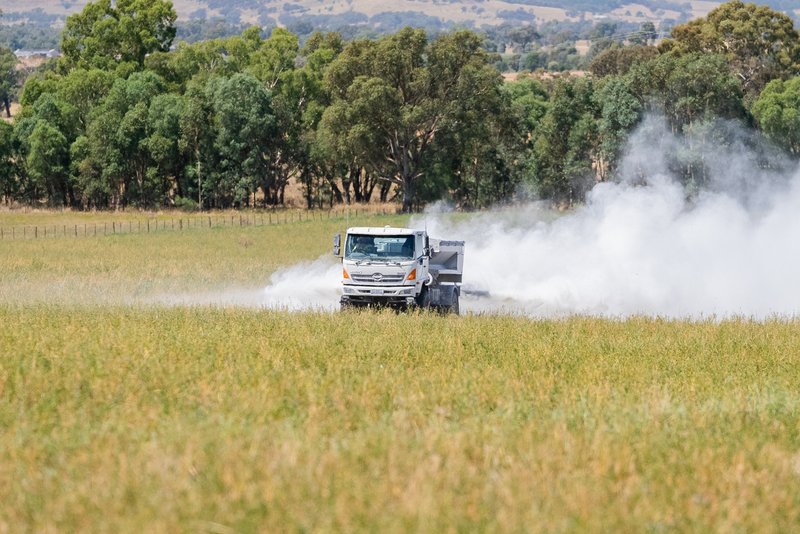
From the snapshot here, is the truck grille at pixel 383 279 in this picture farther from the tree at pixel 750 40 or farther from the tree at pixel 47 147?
the tree at pixel 750 40

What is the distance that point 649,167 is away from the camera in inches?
3504

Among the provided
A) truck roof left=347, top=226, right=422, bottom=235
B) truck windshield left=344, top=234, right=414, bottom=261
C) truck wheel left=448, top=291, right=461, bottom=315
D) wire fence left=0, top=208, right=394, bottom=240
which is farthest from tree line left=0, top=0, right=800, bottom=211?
truck windshield left=344, top=234, right=414, bottom=261

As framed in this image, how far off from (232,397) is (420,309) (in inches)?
609

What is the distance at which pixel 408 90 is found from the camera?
97.1m

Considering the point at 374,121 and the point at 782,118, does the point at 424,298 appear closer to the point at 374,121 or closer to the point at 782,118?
the point at 374,121

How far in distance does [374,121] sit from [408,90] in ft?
16.8

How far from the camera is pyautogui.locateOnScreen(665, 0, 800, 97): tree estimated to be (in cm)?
11719

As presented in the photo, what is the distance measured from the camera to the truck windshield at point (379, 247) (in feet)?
104

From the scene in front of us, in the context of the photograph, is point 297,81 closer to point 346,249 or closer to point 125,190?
Result: point 125,190

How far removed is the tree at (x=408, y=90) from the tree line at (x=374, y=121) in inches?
6.2

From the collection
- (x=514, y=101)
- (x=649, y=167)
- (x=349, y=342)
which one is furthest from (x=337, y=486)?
(x=514, y=101)

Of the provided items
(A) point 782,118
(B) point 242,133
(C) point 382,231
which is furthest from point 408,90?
(C) point 382,231

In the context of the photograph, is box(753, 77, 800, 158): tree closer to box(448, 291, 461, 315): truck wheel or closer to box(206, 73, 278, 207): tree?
box(206, 73, 278, 207): tree

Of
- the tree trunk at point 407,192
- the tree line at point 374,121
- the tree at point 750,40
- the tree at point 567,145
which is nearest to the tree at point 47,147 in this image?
the tree line at point 374,121
